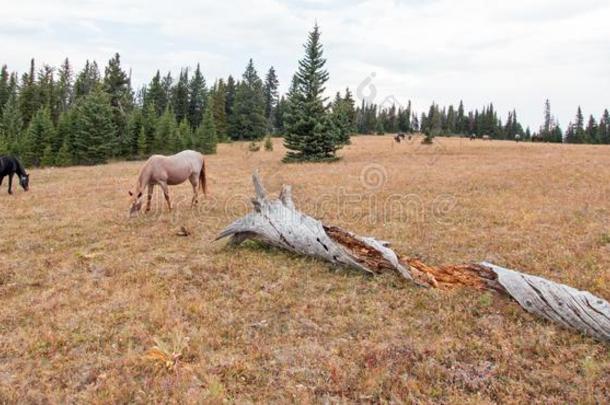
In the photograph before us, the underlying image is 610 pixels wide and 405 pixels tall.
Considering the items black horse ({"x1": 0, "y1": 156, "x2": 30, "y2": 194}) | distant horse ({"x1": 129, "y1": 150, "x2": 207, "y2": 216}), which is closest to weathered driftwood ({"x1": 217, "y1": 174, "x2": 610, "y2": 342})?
distant horse ({"x1": 129, "y1": 150, "x2": 207, "y2": 216})

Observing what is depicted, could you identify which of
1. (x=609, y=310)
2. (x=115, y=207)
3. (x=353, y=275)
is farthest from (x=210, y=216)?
(x=609, y=310)

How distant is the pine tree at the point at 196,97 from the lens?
7725 cm

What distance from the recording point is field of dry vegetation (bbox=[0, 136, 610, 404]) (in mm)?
4754

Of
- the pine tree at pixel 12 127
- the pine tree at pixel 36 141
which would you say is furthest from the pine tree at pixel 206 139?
the pine tree at pixel 12 127

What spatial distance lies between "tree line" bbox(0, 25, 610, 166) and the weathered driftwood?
25408mm

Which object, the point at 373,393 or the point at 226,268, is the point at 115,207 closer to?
the point at 226,268

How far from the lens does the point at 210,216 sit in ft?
45.2

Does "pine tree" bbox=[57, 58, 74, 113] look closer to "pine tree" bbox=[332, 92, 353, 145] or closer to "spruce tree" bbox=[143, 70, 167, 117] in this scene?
"spruce tree" bbox=[143, 70, 167, 117]

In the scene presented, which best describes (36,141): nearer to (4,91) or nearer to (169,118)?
(169,118)

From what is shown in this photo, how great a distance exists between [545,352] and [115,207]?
48.2 feet

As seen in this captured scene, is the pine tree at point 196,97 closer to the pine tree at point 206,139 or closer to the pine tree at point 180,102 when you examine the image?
the pine tree at point 180,102

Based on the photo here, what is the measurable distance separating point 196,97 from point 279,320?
77.2 m

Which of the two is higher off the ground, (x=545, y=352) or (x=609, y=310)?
(x=609, y=310)

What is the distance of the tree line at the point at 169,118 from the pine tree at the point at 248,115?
0.18 meters
